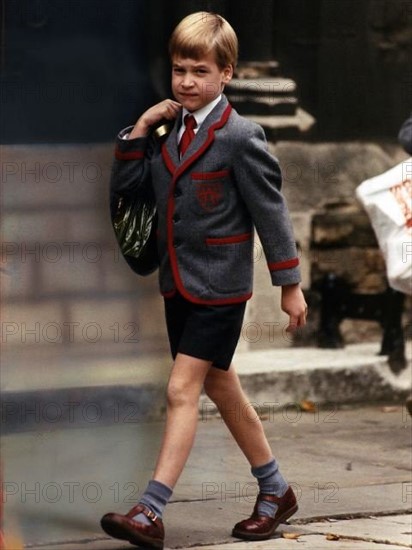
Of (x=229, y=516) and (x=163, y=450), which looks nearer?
(x=163, y=450)

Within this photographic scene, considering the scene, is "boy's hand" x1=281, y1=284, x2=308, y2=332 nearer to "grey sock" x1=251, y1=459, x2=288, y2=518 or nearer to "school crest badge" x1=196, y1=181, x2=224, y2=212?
"school crest badge" x1=196, y1=181, x2=224, y2=212

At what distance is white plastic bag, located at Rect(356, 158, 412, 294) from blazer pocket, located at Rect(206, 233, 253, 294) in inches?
27.0

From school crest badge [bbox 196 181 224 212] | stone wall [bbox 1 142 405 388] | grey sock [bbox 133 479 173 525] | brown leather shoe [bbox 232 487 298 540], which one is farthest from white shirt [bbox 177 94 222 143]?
stone wall [bbox 1 142 405 388]

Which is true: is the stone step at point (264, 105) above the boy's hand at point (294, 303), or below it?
above

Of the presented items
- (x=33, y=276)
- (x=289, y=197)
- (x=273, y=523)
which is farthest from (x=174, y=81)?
(x=289, y=197)

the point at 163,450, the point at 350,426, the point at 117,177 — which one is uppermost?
the point at 117,177

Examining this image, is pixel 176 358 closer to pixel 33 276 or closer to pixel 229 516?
pixel 229 516

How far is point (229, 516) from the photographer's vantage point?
223 inches

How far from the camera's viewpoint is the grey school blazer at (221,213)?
16.9ft

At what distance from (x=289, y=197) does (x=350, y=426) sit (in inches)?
45.7

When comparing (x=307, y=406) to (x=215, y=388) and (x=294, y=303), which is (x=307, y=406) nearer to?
(x=215, y=388)

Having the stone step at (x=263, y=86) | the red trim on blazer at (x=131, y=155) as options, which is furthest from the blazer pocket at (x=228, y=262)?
the stone step at (x=263, y=86)

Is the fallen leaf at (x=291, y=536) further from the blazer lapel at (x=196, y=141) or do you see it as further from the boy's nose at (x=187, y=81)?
the boy's nose at (x=187, y=81)

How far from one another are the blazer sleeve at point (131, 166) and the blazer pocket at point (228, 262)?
332 mm
